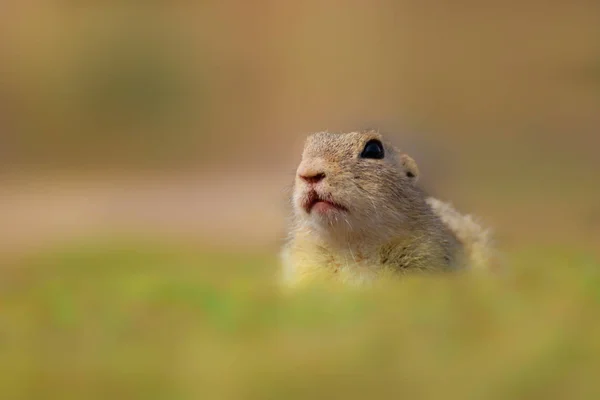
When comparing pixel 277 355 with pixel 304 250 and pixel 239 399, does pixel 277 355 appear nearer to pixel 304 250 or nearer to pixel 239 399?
pixel 239 399

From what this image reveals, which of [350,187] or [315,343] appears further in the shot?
[350,187]

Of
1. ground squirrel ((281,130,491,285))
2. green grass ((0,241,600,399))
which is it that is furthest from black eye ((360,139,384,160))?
green grass ((0,241,600,399))

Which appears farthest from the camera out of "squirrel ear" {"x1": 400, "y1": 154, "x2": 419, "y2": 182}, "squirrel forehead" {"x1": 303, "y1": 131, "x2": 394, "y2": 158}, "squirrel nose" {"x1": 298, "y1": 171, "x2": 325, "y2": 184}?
"squirrel ear" {"x1": 400, "y1": 154, "x2": 419, "y2": 182}

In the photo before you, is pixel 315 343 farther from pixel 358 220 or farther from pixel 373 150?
pixel 373 150

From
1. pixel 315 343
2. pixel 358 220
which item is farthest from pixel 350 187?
pixel 315 343

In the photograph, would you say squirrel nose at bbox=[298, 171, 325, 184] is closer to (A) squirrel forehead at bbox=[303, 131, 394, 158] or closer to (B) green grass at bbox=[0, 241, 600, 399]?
(A) squirrel forehead at bbox=[303, 131, 394, 158]

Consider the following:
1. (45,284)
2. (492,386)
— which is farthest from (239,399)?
(45,284)
